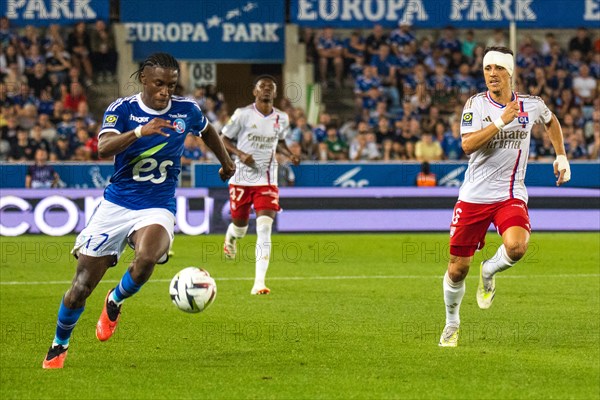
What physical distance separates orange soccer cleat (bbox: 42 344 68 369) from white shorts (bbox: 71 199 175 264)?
70 centimetres

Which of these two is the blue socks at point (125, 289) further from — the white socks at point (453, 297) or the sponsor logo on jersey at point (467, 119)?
the sponsor logo on jersey at point (467, 119)

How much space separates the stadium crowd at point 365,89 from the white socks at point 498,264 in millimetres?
13949

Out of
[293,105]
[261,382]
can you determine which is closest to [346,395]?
[261,382]

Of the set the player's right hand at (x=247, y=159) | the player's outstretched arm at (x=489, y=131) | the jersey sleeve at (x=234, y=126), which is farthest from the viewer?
the jersey sleeve at (x=234, y=126)

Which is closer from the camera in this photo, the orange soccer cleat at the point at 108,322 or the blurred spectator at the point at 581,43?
the orange soccer cleat at the point at 108,322

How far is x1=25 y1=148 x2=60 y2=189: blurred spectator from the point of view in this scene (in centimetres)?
2259

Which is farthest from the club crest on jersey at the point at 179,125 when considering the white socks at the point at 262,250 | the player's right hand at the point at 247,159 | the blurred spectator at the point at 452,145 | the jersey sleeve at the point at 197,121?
the blurred spectator at the point at 452,145

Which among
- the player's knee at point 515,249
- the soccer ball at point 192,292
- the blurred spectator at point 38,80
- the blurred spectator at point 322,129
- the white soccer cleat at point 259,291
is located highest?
the blurred spectator at point 38,80

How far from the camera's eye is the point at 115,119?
8.46 meters

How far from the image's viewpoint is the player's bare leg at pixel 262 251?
43.2 ft

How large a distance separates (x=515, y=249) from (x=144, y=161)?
305 cm

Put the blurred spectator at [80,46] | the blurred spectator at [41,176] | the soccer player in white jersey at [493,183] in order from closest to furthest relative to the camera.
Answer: the soccer player in white jersey at [493,183] → the blurred spectator at [41,176] → the blurred spectator at [80,46]

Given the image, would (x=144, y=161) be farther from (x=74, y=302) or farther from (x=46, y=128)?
(x=46, y=128)

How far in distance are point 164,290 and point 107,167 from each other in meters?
10.3
